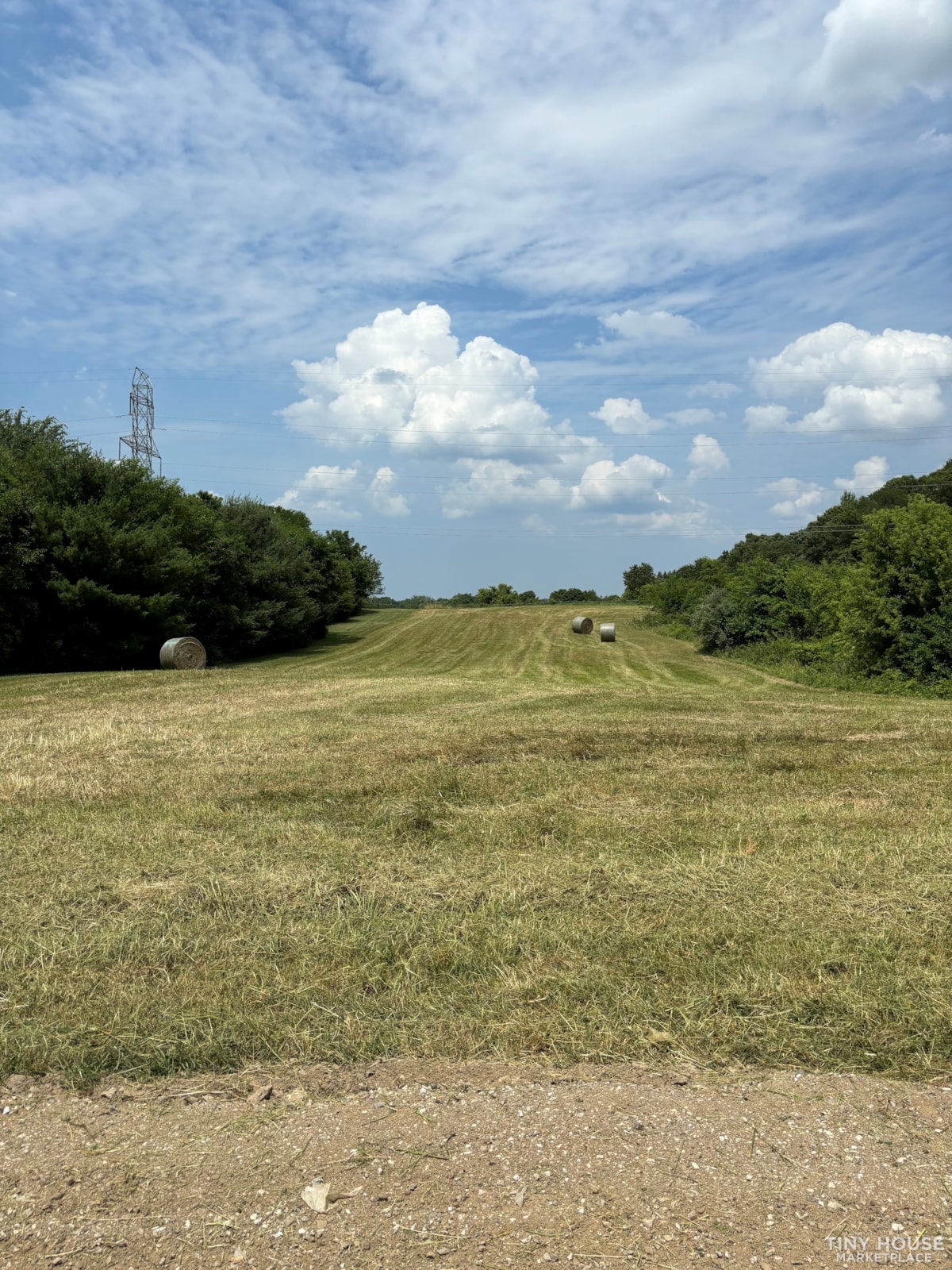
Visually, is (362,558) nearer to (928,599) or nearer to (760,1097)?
Answer: (928,599)

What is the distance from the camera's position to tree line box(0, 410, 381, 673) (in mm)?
30828

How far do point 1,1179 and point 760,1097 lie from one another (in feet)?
9.27

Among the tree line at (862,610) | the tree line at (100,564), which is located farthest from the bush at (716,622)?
the tree line at (100,564)

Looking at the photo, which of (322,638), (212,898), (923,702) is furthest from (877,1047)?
(322,638)

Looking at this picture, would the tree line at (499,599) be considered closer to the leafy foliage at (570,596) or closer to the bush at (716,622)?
the leafy foliage at (570,596)

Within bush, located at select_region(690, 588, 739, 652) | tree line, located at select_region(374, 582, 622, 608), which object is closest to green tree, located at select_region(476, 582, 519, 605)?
tree line, located at select_region(374, 582, 622, 608)

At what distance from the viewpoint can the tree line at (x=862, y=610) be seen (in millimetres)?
27891

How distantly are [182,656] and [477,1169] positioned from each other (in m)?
28.1

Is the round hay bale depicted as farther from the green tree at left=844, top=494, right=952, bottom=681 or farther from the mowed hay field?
the green tree at left=844, top=494, right=952, bottom=681

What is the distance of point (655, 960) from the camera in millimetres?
4586
